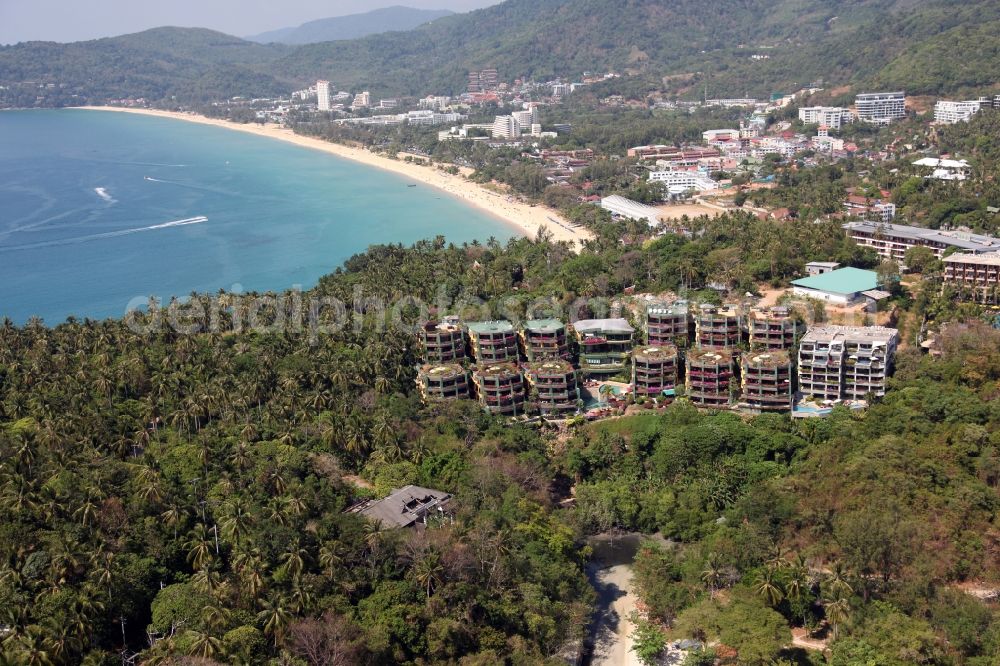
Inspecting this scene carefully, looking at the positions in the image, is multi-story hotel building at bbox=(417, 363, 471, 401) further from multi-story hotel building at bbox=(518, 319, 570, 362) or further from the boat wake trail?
the boat wake trail

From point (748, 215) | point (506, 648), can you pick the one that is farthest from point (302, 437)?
point (748, 215)

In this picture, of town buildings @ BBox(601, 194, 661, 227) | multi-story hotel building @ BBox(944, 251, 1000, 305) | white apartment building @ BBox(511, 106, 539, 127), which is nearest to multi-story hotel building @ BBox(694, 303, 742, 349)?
multi-story hotel building @ BBox(944, 251, 1000, 305)

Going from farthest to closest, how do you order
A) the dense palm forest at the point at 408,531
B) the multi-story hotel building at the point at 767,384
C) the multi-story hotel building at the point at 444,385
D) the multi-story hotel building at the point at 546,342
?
1. the multi-story hotel building at the point at 546,342
2. the multi-story hotel building at the point at 444,385
3. the multi-story hotel building at the point at 767,384
4. the dense palm forest at the point at 408,531

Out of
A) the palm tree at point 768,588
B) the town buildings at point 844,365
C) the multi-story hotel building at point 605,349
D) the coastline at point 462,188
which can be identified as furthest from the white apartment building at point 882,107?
the palm tree at point 768,588

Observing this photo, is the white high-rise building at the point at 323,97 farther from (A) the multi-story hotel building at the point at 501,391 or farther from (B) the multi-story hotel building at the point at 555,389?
(B) the multi-story hotel building at the point at 555,389

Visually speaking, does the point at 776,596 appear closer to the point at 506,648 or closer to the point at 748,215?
the point at 506,648

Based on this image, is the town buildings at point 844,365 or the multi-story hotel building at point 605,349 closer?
the town buildings at point 844,365
